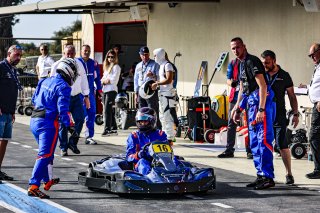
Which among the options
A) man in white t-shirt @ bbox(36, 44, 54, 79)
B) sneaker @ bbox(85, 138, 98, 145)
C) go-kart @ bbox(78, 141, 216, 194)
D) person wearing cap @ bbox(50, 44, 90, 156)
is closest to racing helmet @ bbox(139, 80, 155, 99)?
person wearing cap @ bbox(50, 44, 90, 156)

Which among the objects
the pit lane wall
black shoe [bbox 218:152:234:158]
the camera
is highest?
the pit lane wall

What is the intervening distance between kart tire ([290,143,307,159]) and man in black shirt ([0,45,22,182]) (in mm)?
5112

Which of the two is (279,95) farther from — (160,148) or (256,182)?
(160,148)

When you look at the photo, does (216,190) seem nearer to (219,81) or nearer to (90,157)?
(90,157)

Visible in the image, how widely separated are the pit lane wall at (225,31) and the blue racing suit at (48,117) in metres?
8.05

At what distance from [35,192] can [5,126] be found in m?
2.28

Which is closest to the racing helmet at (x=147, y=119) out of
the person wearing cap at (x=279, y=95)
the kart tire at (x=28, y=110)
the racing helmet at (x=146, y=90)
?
the person wearing cap at (x=279, y=95)

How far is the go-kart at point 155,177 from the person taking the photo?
12898mm

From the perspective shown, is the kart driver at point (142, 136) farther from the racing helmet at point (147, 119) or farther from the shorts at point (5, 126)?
the shorts at point (5, 126)

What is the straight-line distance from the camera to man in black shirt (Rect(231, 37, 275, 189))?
45.6ft

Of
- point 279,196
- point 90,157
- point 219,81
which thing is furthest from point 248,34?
point 279,196

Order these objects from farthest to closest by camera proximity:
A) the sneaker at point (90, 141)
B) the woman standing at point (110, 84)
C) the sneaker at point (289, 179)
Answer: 1. the woman standing at point (110, 84)
2. the sneaker at point (90, 141)
3. the sneaker at point (289, 179)

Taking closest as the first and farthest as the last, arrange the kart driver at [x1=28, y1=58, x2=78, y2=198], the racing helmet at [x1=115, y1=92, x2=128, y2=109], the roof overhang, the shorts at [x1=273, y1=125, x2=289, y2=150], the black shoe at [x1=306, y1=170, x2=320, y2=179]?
the kart driver at [x1=28, y1=58, x2=78, y2=198] < the shorts at [x1=273, y1=125, x2=289, y2=150] < the black shoe at [x1=306, y1=170, x2=320, y2=179] < the racing helmet at [x1=115, y1=92, x2=128, y2=109] < the roof overhang

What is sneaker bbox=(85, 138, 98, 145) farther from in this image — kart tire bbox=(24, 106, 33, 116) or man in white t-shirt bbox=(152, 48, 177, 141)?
kart tire bbox=(24, 106, 33, 116)
